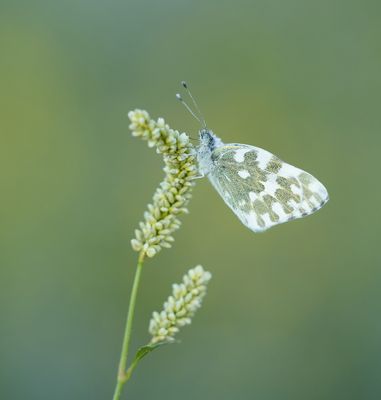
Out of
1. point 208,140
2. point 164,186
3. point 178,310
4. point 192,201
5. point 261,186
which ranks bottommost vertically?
point 178,310

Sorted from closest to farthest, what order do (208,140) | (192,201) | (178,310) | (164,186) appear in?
(178,310) → (164,186) → (208,140) → (192,201)

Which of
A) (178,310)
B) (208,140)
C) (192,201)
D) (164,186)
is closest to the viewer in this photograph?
(178,310)

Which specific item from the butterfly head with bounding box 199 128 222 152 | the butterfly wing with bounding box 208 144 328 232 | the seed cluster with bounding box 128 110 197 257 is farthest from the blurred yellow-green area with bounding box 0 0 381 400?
the seed cluster with bounding box 128 110 197 257

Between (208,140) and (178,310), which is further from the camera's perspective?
(208,140)

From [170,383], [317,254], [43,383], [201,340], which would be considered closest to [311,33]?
[317,254]

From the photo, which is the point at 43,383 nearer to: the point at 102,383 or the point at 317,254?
the point at 102,383

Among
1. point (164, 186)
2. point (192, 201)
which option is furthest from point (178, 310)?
point (192, 201)

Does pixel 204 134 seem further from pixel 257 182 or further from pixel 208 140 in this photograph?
pixel 257 182

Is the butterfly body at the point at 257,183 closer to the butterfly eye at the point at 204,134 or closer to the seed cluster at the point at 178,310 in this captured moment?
the butterfly eye at the point at 204,134
